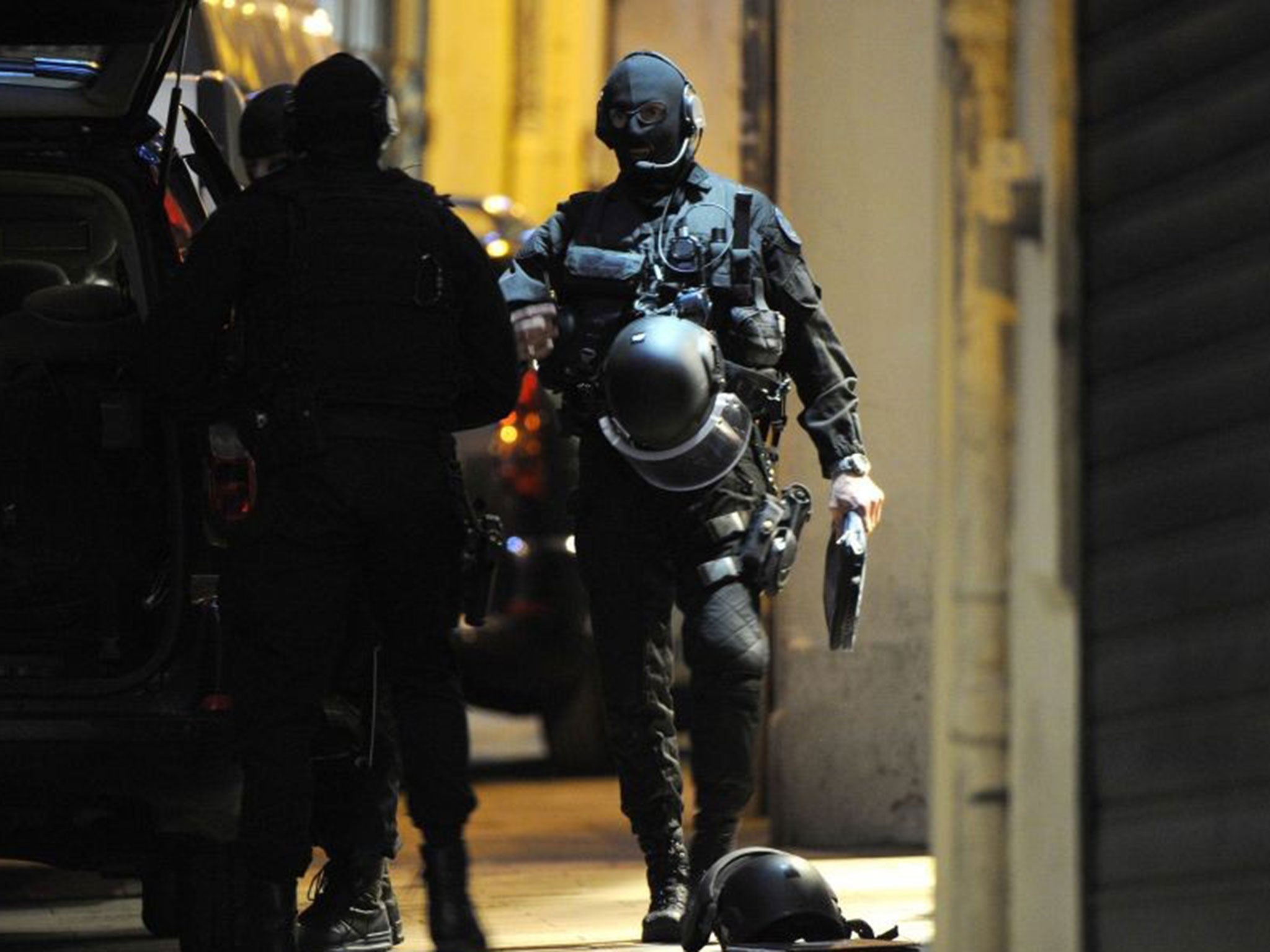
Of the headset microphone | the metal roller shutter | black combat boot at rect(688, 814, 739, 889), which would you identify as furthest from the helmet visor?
the metal roller shutter

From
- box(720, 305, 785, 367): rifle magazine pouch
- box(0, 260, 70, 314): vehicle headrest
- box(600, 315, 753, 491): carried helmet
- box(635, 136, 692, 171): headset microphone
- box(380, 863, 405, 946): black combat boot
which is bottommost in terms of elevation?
box(380, 863, 405, 946): black combat boot

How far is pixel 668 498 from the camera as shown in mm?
7430

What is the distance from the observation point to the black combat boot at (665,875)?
744 cm

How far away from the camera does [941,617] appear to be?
5152 mm

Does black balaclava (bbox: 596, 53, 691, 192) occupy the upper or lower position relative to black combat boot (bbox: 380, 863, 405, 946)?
upper

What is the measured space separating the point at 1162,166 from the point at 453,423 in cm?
221

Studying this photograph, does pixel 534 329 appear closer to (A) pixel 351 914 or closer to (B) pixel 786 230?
(B) pixel 786 230

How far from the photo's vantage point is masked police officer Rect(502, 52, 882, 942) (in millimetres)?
7422

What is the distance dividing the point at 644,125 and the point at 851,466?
91 centimetres

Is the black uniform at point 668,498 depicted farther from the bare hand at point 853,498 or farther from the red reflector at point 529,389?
the red reflector at point 529,389

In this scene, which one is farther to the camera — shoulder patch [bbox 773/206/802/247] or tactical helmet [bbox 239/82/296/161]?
tactical helmet [bbox 239/82/296/161]

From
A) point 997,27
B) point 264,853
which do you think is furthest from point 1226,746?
point 264,853

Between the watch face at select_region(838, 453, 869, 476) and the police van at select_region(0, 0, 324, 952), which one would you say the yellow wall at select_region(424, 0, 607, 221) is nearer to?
the watch face at select_region(838, 453, 869, 476)

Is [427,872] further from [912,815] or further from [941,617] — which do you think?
[912,815]
